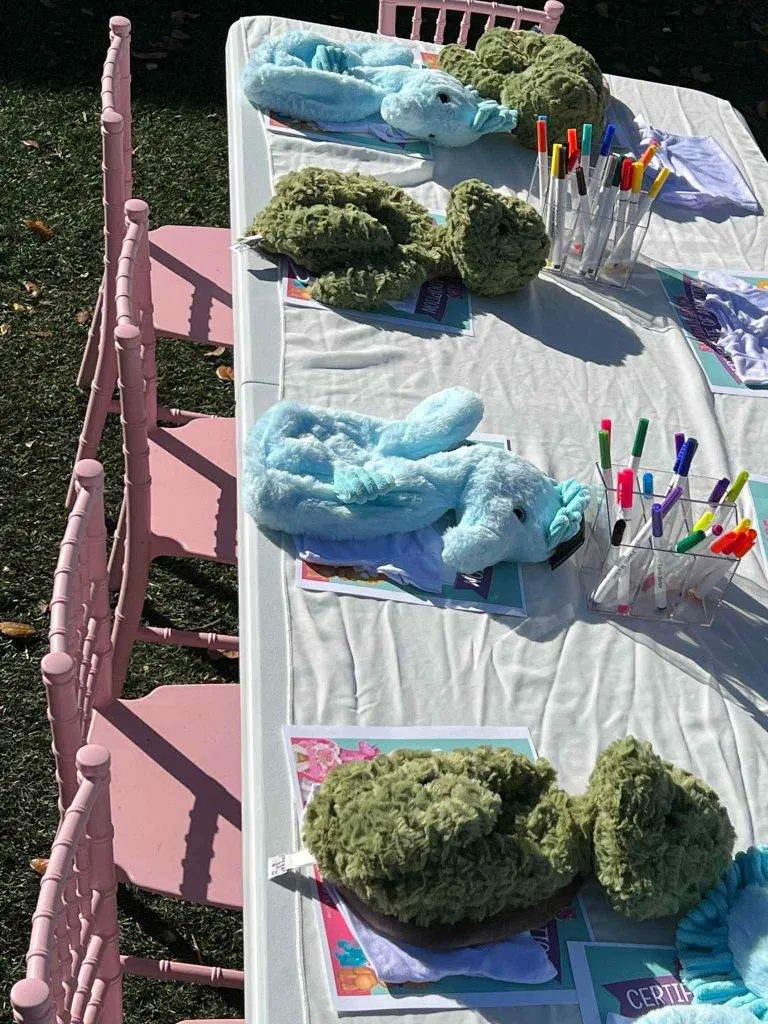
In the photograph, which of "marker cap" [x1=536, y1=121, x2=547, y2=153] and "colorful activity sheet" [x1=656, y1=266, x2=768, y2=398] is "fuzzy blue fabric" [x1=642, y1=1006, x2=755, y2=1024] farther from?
"marker cap" [x1=536, y1=121, x2=547, y2=153]

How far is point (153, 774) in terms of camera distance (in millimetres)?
1722

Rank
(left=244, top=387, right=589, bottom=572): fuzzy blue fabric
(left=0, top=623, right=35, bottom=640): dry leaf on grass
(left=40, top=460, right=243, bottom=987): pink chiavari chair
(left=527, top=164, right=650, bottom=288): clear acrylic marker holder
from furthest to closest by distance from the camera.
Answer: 1. (left=0, top=623, right=35, bottom=640): dry leaf on grass
2. (left=527, top=164, right=650, bottom=288): clear acrylic marker holder
3. (left=244, top=387, right=589, bottom=572): fuzzy blue fabric
4. (left=40, top=460, right=243, bottom=987): pink chiavari chair

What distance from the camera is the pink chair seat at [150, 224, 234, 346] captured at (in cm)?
243

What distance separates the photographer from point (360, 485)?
5.31ft

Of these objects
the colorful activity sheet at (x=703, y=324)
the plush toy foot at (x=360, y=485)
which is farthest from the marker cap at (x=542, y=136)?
the plush toy foot at (x=360, y=485)

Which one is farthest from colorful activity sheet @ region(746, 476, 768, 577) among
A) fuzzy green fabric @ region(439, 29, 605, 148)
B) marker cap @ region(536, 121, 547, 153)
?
fuzzy green fabric @ region(439, 29, 605, 148)

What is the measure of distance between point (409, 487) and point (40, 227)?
226 cm

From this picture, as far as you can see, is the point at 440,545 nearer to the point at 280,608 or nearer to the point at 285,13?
the point at 280,608

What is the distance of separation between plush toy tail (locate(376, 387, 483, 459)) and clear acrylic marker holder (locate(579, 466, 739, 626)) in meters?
0.22

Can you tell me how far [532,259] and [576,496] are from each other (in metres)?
0.58

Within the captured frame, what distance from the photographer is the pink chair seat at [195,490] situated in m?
2.04

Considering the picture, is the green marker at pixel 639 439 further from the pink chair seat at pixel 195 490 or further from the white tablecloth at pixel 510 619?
the pink chair seat at pixel 195 490

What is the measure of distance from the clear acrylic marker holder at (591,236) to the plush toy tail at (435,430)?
22.8 inches

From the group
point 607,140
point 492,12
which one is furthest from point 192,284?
point 492,12
